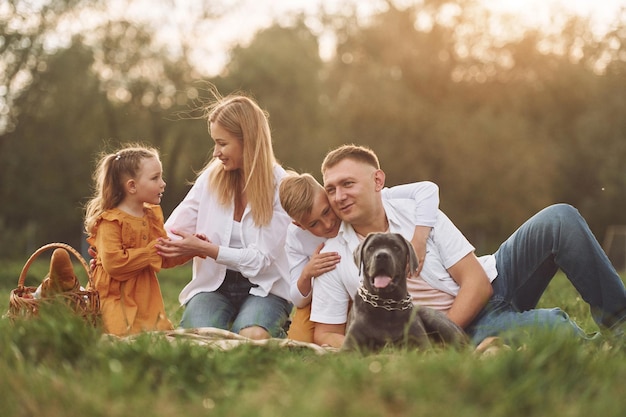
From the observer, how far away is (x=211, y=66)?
2772 cm

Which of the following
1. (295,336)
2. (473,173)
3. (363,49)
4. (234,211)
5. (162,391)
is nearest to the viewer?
(162,391)

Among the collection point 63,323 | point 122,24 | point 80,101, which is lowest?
point 63,323

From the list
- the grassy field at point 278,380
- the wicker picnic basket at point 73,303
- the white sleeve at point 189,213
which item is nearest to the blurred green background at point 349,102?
the white sleeve at point 189,213

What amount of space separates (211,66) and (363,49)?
743 cm

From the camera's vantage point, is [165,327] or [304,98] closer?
[165,327]

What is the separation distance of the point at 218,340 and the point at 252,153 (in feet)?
6.98

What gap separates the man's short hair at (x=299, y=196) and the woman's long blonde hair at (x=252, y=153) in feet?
2.28

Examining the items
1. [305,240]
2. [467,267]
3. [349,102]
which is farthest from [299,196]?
[349,102]

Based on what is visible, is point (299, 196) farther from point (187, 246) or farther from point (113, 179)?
point (113, 179)

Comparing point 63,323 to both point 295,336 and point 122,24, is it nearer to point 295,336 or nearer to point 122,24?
point 295,336

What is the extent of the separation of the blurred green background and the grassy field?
62.6ft

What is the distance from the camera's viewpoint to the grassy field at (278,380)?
2.81 metres

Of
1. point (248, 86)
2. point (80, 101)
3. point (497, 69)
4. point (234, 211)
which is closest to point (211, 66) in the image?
point (248, 86)

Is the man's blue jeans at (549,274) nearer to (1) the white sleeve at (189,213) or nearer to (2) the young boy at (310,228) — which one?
(2) the young boy at (310,228)
